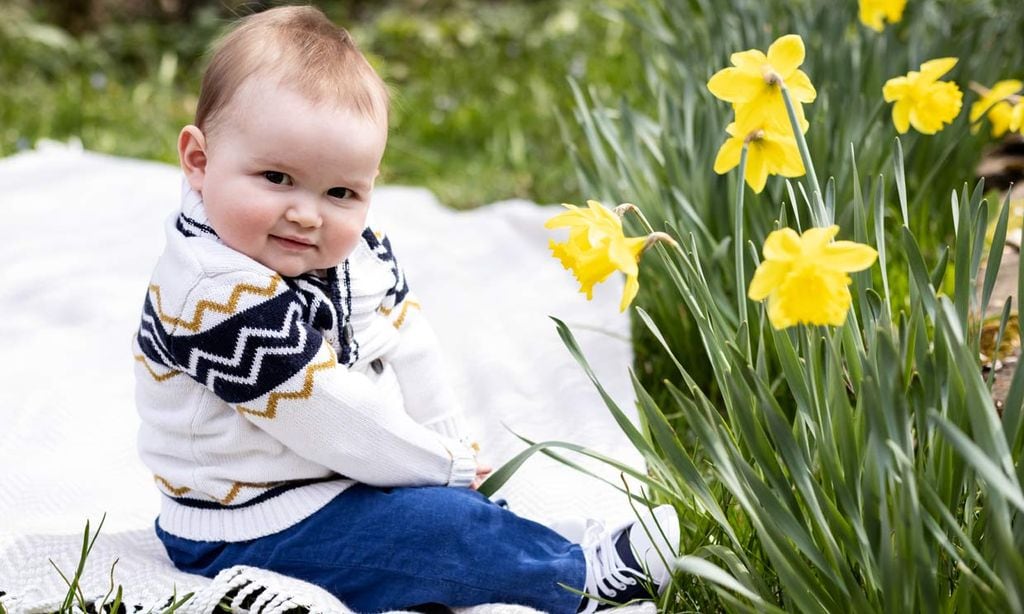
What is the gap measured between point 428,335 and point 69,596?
0.66 meters

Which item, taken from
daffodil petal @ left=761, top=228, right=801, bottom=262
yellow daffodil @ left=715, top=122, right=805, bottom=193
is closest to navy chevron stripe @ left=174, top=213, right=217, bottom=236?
yellow daffodil @ left=715, top=122, right=805, bottom=193

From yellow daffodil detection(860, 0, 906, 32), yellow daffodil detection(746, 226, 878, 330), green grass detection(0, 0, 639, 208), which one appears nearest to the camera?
yellow daffodil detection(746, 226, 878, 330)

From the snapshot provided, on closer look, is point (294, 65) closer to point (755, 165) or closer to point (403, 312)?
point (403, 312)

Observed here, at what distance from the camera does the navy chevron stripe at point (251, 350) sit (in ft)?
4.84

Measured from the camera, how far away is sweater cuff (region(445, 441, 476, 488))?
1.65 metres

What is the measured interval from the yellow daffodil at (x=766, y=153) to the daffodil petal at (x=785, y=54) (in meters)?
0.08

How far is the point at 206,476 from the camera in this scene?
158cm

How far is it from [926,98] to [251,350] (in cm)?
103

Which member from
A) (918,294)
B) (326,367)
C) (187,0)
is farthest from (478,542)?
(187,0)

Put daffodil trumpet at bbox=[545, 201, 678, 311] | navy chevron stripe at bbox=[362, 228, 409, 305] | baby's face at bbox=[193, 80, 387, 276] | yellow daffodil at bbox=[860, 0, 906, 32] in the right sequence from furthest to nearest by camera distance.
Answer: yellow daffodil at bbox=[860, 0, 906, 32] → navy chevron stripe at bbox=[362, 228, 409, 305] → baby's face at bbox=[193, 80, 387, 276] → daffodil trumpet at bbox=[545, 201, 678, 311]

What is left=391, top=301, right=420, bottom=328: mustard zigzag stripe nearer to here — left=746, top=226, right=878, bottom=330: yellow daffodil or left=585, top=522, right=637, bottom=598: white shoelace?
left=585, top=522, right=637, bottom=598: white shoelace

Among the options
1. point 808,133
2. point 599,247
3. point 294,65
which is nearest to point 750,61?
point 599,247

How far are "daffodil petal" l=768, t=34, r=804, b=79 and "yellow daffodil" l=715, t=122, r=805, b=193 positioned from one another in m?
0.08

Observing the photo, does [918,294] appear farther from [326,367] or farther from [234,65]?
[234,65]
